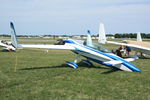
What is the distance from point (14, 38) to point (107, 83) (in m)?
5.94

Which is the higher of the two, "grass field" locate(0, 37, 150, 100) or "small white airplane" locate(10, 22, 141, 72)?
"small white airplane" locate(10, 22, 141, 72)

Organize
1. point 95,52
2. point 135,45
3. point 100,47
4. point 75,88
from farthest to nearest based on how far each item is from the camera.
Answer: point 135,45 → point 100,47 → point 95,52 → point 75,88

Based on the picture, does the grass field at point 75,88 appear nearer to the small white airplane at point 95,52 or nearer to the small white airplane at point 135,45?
the small white airplane at point 95,52

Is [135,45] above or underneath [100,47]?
underneath

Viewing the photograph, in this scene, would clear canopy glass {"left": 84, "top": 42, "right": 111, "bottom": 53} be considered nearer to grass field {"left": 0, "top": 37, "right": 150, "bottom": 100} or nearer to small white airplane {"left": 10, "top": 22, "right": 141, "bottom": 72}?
small white airplane {"left": 10, "top": 22, "right": 141, "bottom": 72}

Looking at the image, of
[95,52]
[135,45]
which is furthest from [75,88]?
[135,45]

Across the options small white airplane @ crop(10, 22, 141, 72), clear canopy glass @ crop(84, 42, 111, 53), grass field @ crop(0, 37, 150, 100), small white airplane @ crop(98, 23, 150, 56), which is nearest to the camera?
grass field @ crop(0, 37, 150, 100)

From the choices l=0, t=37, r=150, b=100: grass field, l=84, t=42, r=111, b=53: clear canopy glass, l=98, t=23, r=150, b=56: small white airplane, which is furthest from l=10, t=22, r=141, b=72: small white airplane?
l=98, t=23, r=150, b=56: small white airplane

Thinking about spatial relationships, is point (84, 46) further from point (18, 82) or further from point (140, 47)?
point (140, 47)

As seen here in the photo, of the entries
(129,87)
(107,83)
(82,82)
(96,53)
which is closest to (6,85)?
(82,82)

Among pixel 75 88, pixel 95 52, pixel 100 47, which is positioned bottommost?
pixel 75 88

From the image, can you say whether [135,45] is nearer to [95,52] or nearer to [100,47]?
[100,47]

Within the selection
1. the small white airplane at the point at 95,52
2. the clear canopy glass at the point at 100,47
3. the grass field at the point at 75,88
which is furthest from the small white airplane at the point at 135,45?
the grass field at the point at 75,88

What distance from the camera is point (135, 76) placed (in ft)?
32.0
